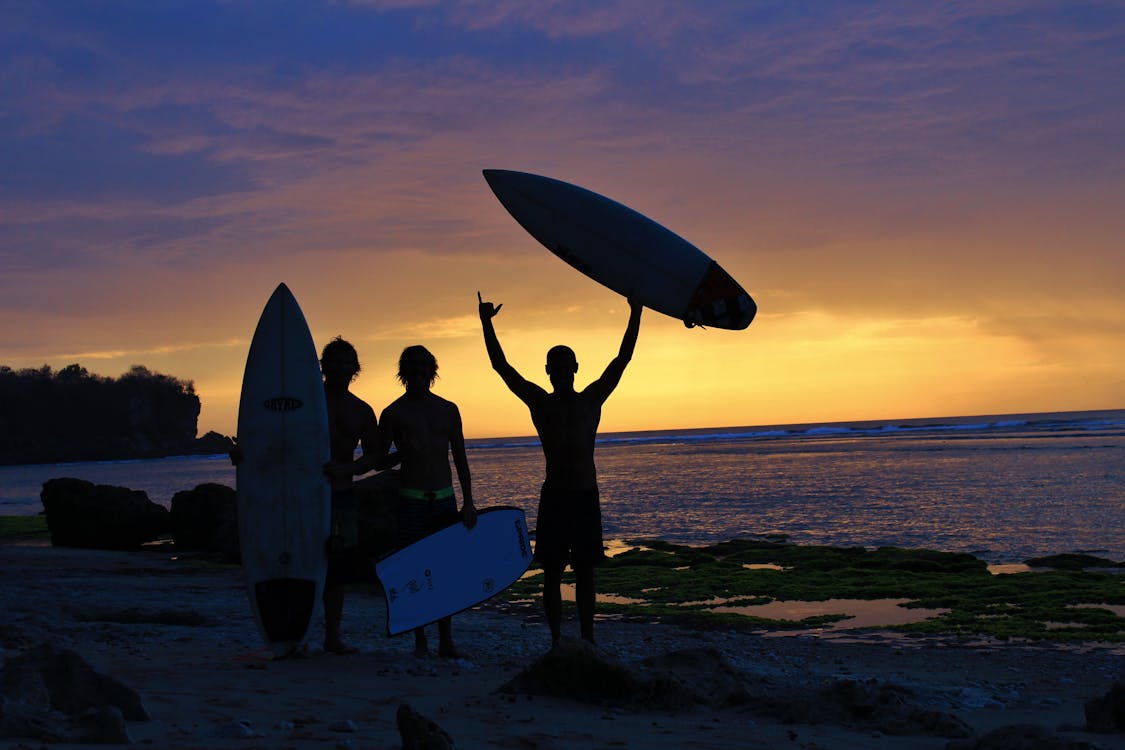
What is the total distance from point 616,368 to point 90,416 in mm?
115594

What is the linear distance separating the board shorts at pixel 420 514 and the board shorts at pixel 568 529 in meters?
0.61

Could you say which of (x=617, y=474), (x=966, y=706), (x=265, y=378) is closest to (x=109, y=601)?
(x=265, y=378)

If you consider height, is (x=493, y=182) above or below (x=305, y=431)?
above

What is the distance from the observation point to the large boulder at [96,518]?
1590 cm

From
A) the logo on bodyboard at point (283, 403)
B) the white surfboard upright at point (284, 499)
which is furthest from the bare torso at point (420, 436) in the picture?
the logo on bodyboard at point (283, 403)

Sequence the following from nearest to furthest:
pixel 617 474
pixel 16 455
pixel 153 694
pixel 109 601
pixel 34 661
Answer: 1. pixel 34 661
2. pixel 153 694
3. pixel 109 601
4. pixel 617 474
5. pixel 16 455

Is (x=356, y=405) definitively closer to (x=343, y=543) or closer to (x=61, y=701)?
(x=343, y=543)

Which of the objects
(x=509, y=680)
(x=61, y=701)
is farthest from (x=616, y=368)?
(x=61, y=701)

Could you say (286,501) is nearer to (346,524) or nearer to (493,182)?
(346,524)

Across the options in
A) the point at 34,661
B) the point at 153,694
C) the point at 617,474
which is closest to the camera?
the point at 34,661

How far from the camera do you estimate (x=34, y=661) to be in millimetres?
3750

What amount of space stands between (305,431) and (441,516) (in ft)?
3.70

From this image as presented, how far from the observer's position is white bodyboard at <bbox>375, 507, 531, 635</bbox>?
5.71 metres

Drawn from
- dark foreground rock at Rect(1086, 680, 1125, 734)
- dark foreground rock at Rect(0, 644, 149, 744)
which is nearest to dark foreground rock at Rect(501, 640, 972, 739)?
dark foreground rock at Rect(1086, 680, 1125, 734)
